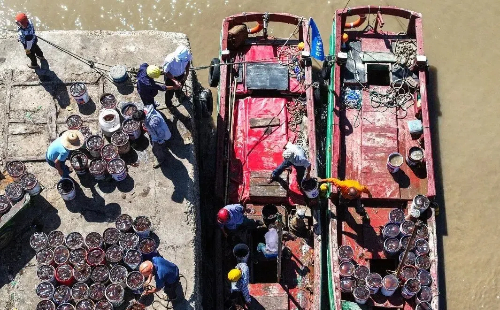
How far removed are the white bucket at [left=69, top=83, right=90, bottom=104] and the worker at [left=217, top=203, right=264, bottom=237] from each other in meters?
3.69

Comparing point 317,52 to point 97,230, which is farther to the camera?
point 317,52

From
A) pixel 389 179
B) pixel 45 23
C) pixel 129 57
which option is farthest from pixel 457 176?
pixel 45 23

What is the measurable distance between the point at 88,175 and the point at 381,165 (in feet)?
19.9

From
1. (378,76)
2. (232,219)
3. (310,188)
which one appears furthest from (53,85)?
(378,76)

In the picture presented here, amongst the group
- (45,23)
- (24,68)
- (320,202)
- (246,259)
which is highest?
(45,23)

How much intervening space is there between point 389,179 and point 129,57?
606 centimetres

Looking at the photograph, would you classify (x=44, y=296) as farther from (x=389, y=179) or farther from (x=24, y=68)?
(x=389, y=179)

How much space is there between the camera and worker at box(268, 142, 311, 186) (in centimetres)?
1155

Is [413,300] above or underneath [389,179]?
underneath

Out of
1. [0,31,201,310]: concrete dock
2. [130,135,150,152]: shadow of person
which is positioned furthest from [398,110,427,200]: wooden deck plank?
[130,135,150,152]: shadow of person

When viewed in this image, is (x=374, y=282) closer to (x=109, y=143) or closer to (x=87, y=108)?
(x=109, y=143)

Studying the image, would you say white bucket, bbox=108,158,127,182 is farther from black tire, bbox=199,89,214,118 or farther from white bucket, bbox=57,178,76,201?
black tire, bbox=199,89,214,118

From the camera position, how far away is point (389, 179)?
12.9 metres

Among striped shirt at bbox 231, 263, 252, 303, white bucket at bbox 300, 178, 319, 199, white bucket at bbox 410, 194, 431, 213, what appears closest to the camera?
striped shirt at bbox 231, 263, 252, 303
